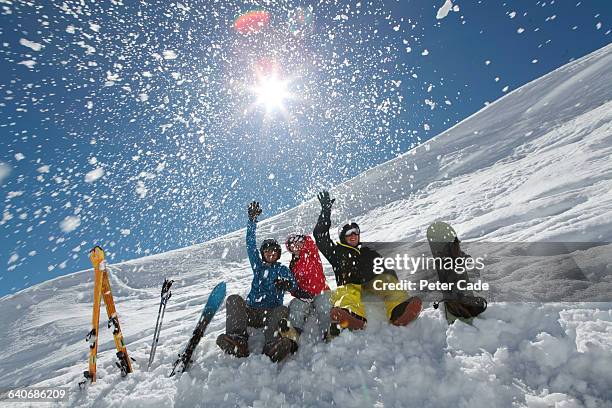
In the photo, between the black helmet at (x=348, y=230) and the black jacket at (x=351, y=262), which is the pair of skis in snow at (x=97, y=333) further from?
the black helmet at (x=348, y=230)

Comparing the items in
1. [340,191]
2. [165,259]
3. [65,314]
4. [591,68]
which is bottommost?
A: [65,314]

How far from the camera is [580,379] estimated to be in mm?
2818

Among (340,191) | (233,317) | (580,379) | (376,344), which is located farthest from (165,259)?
(580,379)

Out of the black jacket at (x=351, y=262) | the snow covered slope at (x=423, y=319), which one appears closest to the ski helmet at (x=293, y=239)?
the black jacket at (x=351, y=262)

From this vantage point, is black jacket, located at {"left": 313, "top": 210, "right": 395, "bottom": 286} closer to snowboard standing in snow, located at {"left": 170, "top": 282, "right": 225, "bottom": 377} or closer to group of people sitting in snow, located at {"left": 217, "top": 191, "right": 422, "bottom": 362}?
group of people sitting in snow, located at {"left": 217, "top": 191, "right": 422, "bottom": 362}

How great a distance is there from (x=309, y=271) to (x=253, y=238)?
3.16 feet

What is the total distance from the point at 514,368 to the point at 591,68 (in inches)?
1193

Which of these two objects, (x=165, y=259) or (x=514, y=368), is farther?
(x=165, y=259)

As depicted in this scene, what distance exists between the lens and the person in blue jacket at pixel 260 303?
4332mm

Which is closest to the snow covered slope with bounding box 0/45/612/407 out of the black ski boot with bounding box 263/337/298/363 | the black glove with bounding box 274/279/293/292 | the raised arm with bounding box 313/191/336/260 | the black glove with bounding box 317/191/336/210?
the black ski boot with bounding box 263/337/298/363

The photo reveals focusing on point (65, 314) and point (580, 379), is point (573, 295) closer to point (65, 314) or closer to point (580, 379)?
point (580, 379)

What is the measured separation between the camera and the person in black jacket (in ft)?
13.3

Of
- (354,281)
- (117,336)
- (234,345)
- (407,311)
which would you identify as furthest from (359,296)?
(117,336)

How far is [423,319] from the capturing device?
404 centimetres
